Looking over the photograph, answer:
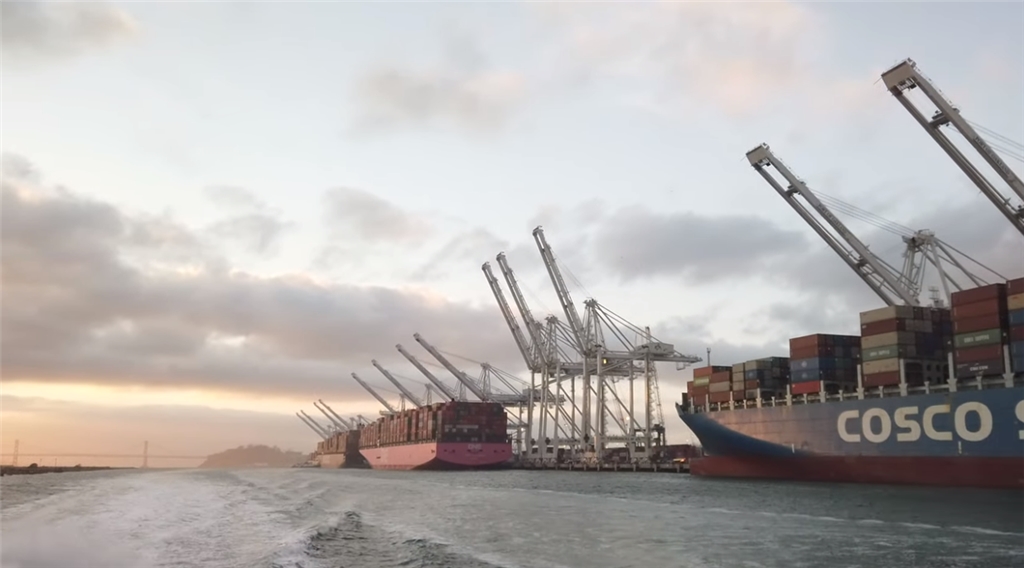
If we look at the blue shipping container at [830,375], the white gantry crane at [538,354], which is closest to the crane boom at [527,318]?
the white gantry crane at [538,354]

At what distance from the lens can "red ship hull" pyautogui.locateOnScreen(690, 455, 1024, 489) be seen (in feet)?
142

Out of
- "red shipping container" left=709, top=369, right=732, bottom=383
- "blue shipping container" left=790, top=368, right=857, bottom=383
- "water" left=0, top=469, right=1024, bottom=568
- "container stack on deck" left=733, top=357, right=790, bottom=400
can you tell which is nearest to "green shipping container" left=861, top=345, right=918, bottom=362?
"blue shipping container" left=790, top=368, right=857, bottom=383

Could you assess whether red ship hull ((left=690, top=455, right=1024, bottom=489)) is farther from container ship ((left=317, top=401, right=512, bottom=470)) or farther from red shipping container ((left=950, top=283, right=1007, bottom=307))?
container ship ((left=317, top=401, right=512, bottom=470))

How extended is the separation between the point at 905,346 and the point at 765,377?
48.5 ft

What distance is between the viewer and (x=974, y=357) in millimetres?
46344

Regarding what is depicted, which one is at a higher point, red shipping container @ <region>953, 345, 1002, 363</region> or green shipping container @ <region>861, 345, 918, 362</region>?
green shipping container @ <region>861, 345, 918, 362</region>

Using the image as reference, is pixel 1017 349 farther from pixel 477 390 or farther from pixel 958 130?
pixel 477 390

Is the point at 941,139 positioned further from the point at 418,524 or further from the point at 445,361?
the point at 445,361

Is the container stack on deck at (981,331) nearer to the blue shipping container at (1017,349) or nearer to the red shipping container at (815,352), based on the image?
the blue shipping container at (1017,349)

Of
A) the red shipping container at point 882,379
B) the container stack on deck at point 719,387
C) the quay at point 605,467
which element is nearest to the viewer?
the red shipping container at point 882,379

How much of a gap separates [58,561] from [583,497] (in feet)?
118

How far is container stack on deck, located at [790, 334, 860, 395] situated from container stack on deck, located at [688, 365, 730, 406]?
11.7 metres

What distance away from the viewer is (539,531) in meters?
30.5

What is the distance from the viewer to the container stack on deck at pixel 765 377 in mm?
64312
